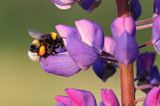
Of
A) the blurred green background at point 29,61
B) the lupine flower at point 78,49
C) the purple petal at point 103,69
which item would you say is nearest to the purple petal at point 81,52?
the lupine flower at point 78,49

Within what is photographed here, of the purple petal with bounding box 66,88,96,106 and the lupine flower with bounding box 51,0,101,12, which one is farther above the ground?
the lupine flower with bounding box 51,0,101,12

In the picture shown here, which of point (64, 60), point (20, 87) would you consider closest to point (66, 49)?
point (64, 60)

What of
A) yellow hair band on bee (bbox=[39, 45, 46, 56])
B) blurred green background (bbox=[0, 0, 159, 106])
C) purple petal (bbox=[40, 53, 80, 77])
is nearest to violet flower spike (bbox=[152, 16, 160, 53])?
purple petal (bbox=[40, 53, 80, 77])

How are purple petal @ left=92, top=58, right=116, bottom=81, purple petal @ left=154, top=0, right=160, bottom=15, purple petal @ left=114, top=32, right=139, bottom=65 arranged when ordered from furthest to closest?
purple petal @ left=92, top=58, right=116, bottom=81 < purple petal @ left=154, top=0, right=160, bottom=15 < purple petal @ left=114, top=32, right=139, bottom=65

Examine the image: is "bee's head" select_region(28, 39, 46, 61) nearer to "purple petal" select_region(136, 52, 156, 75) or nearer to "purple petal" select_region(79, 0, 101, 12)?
"purple petal" select_region(79, 0, 101, 12)

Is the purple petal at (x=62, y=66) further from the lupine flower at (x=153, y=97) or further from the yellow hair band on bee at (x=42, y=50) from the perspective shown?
the lupine flower at (x=153, y=97)

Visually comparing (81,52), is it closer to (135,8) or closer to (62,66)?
(62,66)
